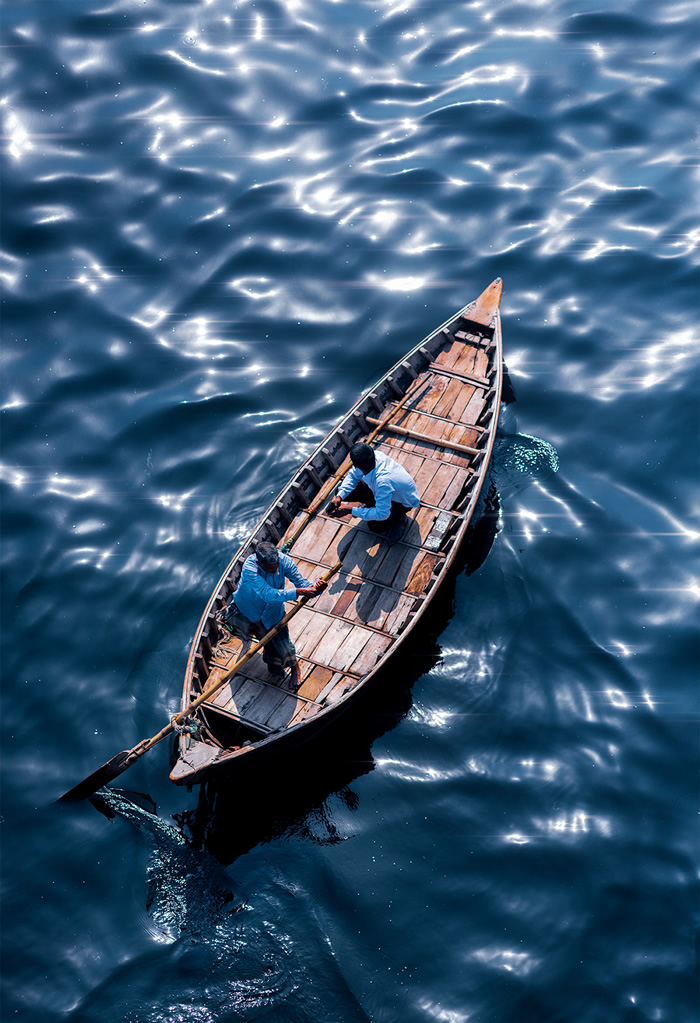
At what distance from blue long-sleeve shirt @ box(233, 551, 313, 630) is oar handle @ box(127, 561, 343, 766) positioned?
22cm

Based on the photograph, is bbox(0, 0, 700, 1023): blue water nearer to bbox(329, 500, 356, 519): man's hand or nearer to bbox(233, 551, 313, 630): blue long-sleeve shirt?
bbox(329, 500, 356, 519): man's hand

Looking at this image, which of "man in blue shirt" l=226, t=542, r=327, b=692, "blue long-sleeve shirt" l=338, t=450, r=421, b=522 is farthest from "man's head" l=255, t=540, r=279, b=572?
"blue long-sleeve shirt" l=338, t=450, r=421, b=522

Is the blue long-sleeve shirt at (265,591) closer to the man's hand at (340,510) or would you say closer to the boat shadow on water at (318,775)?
the boat shadow on water at (318,775)

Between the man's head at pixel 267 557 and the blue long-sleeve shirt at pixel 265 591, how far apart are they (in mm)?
153

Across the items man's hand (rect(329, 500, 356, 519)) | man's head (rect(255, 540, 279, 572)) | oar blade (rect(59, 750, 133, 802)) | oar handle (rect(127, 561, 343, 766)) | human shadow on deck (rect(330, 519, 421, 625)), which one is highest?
man's hand (rect(329, 500, 356, 519))

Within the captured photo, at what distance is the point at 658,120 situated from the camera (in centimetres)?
2069

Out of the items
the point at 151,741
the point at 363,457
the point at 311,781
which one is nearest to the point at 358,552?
the point at 363,457

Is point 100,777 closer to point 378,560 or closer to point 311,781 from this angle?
point 311,781

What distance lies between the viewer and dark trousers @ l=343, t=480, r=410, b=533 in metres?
14.3

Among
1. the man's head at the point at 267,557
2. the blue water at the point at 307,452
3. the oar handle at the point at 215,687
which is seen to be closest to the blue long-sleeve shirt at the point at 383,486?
the oar handle at the point at 215,687

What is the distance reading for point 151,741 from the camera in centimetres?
1178

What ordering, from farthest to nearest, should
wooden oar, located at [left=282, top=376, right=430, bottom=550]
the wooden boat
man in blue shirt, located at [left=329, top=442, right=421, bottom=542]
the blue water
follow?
wooden oar, located at [left=282, top=376, right=430, bottom=550]
man in blue shirt, located at [left=329, top=442, right=421, bottom=542]
the wooden boat
the blue water

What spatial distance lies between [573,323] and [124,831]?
13.2 metres

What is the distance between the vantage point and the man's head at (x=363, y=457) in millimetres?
13234
